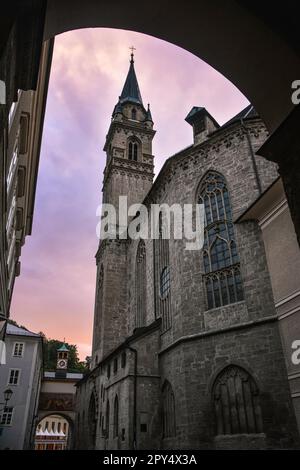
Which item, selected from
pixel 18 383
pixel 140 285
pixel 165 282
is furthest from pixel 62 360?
pixel 165 282

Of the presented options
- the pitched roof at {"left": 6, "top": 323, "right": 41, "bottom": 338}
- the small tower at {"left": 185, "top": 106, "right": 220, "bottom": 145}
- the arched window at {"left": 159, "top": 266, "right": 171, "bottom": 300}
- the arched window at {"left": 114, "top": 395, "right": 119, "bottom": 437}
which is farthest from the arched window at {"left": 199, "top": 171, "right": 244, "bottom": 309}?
the pitched roof at {"left": 6, "top": 323, "right": 41, "bottom": 338}

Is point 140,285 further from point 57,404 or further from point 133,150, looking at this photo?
point 57,404

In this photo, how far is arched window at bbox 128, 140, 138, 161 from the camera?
36.0m

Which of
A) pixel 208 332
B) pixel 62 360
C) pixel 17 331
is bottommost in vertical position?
pixel 208 332

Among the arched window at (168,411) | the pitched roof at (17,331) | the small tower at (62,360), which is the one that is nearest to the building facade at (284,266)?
the arched window at (168,411)

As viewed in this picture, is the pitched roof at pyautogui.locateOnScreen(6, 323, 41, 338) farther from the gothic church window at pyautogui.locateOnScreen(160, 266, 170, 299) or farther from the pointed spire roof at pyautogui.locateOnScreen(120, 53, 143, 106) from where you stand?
the pointed spire roof at pyautogui.locateOnScreen(120, 53, 143, 106)

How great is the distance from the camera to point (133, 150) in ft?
120

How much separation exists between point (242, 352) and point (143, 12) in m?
11.4

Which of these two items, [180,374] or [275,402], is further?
[180,374]

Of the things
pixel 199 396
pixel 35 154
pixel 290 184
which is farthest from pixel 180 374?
pixel 290 184

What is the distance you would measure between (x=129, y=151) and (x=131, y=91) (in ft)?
35.9

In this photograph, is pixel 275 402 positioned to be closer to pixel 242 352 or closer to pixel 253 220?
pixel 242 352

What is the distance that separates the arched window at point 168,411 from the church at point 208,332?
4 cm
